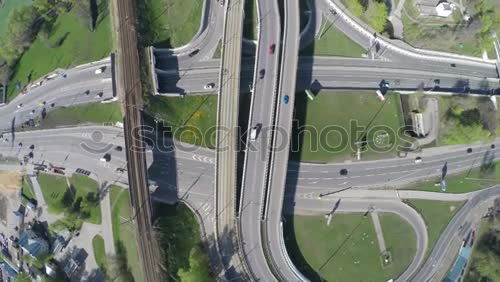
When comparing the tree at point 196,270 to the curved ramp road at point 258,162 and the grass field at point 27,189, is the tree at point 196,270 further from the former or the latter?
the grass field at point 27,189

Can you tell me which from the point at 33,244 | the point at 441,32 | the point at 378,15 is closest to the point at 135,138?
the point at 33,244

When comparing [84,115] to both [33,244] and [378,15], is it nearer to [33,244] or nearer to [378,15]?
[33,244]

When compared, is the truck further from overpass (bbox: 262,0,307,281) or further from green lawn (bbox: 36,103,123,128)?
green lawn (bbox: 36,103,123,128)

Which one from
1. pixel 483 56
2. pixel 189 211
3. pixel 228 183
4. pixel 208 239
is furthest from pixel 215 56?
pixel 483 56

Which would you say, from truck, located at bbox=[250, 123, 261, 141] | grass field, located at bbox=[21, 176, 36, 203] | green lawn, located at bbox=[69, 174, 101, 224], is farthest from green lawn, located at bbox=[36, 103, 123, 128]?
truck, located at bbox=[250, 123, 261, 141]

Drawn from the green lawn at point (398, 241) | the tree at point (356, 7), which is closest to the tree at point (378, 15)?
the tree at point (356, 7)

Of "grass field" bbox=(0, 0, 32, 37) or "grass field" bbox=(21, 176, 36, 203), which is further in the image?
"grass field" bbox=(0, 0, 32, 37)
